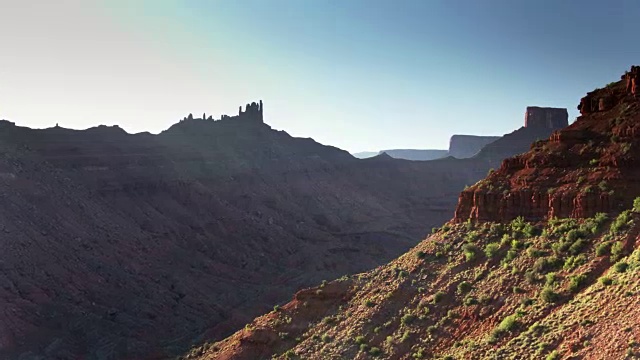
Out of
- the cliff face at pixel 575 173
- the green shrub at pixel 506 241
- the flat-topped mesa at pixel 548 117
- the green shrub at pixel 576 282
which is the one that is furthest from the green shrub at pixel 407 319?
the flat-topped mesa at pixel 548 117

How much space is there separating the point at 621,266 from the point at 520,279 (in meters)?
3.97

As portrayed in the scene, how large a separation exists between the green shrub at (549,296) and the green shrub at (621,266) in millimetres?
2008

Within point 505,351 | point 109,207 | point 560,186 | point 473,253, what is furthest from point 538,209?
point 109,207

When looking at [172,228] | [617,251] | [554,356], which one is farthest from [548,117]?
[554,356]

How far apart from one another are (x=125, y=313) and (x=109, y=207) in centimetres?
2212

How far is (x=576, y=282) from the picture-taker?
68.8 ft

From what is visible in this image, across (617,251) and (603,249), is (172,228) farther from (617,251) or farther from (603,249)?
(617,251)

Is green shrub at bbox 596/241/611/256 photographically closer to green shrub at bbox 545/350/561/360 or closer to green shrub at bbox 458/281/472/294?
green shrub at bbox 458/281/472/294

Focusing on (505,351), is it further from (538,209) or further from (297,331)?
(297,331)

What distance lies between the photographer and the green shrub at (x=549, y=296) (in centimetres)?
2105

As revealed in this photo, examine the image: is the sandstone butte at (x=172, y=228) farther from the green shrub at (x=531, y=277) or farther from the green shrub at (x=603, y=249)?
the green shrub at (x=603, y=249)

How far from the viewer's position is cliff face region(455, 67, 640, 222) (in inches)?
939

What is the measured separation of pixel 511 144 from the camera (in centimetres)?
14388

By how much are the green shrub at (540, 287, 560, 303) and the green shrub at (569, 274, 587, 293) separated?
1.73ft
